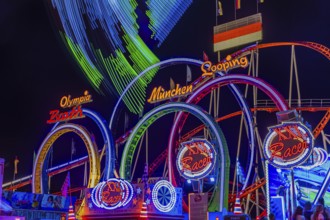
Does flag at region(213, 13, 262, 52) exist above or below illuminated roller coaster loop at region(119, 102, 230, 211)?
above

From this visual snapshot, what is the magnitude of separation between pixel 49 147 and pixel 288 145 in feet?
56.0

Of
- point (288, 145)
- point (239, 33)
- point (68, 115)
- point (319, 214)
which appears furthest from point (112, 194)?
point (319, 214)

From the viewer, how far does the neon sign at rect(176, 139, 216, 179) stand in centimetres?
2355

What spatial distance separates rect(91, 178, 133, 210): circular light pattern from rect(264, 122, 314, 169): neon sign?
8.02 m

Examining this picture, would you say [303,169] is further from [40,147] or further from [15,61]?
[15,61]

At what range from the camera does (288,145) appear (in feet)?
64.6

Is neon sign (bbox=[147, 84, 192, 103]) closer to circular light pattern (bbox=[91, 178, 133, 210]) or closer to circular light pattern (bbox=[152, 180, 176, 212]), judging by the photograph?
circular light pattern (bbox=[152, 180, 176, 212])

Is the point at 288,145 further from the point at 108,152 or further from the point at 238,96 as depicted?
the point at 108,152

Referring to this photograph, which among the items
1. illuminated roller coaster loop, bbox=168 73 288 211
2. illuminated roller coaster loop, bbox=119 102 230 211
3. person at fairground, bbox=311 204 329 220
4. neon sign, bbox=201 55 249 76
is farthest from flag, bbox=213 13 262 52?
person at fairground, bbox=311 204 329 220

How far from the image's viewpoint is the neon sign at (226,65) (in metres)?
25.3

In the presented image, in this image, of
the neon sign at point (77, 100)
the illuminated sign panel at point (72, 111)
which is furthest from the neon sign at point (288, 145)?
the neon sign at point (77, 100)

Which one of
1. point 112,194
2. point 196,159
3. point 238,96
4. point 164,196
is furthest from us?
point 238,96

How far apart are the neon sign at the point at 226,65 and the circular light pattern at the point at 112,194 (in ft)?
24.8

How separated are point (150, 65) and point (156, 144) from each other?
7.64m
